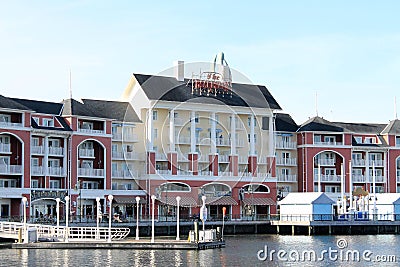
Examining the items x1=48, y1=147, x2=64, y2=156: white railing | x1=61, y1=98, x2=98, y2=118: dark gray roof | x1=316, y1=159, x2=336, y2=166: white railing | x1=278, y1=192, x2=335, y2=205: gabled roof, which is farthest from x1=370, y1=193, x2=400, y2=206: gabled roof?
x1=48, y1=147, x2=64, y2=156: white railing

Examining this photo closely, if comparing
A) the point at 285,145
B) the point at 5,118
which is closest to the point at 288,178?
the point at 285,145

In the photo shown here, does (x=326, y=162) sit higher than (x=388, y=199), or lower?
higher

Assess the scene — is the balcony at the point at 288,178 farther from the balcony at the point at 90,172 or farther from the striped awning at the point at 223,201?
the balcony at the point at 90,172

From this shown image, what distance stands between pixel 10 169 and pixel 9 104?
604 cm

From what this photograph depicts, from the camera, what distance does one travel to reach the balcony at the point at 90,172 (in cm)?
9088

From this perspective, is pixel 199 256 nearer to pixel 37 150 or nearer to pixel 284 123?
pixel 37 150

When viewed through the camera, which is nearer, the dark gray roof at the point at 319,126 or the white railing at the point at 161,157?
the white railing at the point at 161,157

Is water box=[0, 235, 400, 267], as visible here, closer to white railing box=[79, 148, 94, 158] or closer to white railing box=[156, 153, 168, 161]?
white railing box=[79, 148, 94, 158]

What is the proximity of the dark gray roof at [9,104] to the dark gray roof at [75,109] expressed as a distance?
16.9 feet

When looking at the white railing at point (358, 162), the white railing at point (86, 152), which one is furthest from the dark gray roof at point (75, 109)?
the white railing at point (358, 162)

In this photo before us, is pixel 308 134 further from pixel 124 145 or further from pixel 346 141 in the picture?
pixel 124 145

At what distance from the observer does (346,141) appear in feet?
354

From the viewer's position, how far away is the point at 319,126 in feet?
354

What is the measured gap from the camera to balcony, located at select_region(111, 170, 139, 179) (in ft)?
313
